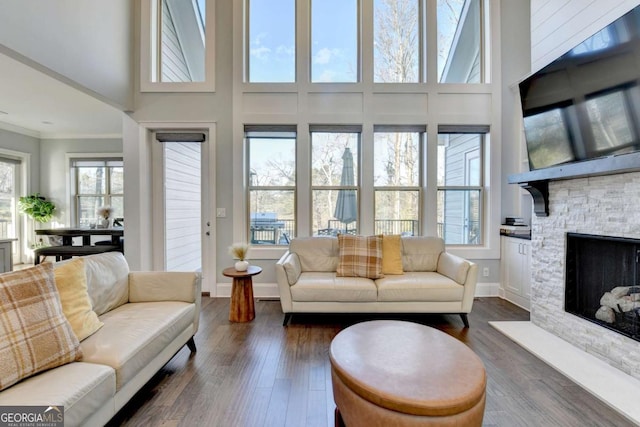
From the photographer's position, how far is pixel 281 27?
12.6ft

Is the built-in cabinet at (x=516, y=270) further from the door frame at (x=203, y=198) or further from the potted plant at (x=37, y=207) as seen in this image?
the potted plant at (x=37, y=207)

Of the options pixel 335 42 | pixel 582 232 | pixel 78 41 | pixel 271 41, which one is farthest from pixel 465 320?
pixel 78 41

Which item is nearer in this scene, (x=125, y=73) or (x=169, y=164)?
(x=125, y=73)

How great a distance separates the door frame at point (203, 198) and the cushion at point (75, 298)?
2077mm

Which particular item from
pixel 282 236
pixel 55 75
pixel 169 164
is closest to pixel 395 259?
pixel 282 236

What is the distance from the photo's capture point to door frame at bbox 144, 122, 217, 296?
12.4 feet

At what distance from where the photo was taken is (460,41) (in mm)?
3953

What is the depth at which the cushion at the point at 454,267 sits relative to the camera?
279 centimetres

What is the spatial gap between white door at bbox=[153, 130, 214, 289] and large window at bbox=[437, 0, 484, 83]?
11.4 feet

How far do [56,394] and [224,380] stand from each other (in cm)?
101

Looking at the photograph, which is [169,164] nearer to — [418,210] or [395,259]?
[395,259]

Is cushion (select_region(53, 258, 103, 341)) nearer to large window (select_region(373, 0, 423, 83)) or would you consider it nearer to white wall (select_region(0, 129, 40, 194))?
large window (select_region(373, 0, 423, 83))

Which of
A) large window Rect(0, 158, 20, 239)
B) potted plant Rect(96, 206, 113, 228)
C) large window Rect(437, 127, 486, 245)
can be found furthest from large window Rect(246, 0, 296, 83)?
large window Rect(0, 158, 20, 239)

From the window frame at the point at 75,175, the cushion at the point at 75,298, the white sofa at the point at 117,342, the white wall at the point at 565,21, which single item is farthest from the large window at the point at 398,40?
the window frame at the point at 75,175
